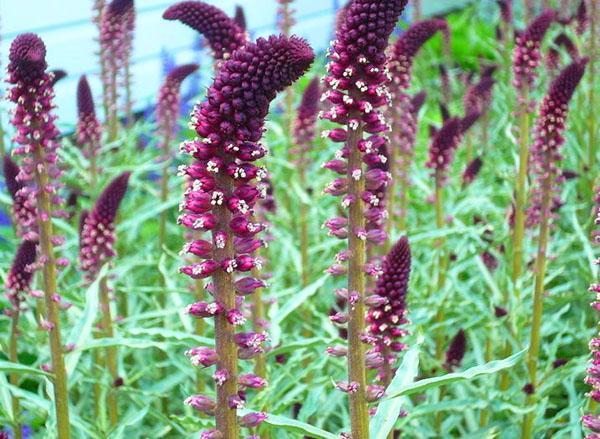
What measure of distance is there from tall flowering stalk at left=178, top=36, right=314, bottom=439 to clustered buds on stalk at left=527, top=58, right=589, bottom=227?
6.87ft

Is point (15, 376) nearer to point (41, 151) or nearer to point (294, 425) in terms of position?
point (41, 151)

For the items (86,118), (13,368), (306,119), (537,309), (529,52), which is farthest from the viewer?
(306,119)

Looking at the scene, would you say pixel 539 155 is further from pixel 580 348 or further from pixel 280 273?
pixel 280 273

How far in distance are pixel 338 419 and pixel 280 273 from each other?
3.87 feet

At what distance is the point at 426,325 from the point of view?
4.65 meters

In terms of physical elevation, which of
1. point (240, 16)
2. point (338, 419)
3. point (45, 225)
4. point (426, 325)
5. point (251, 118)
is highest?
point (240, 16)

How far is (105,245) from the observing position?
3.83 meters

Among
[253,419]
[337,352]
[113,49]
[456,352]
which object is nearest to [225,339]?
[253,419]

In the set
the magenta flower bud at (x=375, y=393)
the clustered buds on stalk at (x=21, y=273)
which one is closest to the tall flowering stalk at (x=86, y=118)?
the clustered buds on stalk at (x=21, y=273)

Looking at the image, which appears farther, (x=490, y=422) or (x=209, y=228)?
(x=490, y=422)

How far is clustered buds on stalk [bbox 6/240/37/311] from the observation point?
3.52 meters

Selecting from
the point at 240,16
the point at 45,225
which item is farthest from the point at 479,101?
the point at 45,225

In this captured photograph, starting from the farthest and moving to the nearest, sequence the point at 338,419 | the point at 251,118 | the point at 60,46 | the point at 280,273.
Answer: the point at 60,46
the point at 280,273
the point at 338,419
the point at 251,118

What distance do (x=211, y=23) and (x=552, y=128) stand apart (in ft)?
4.93
